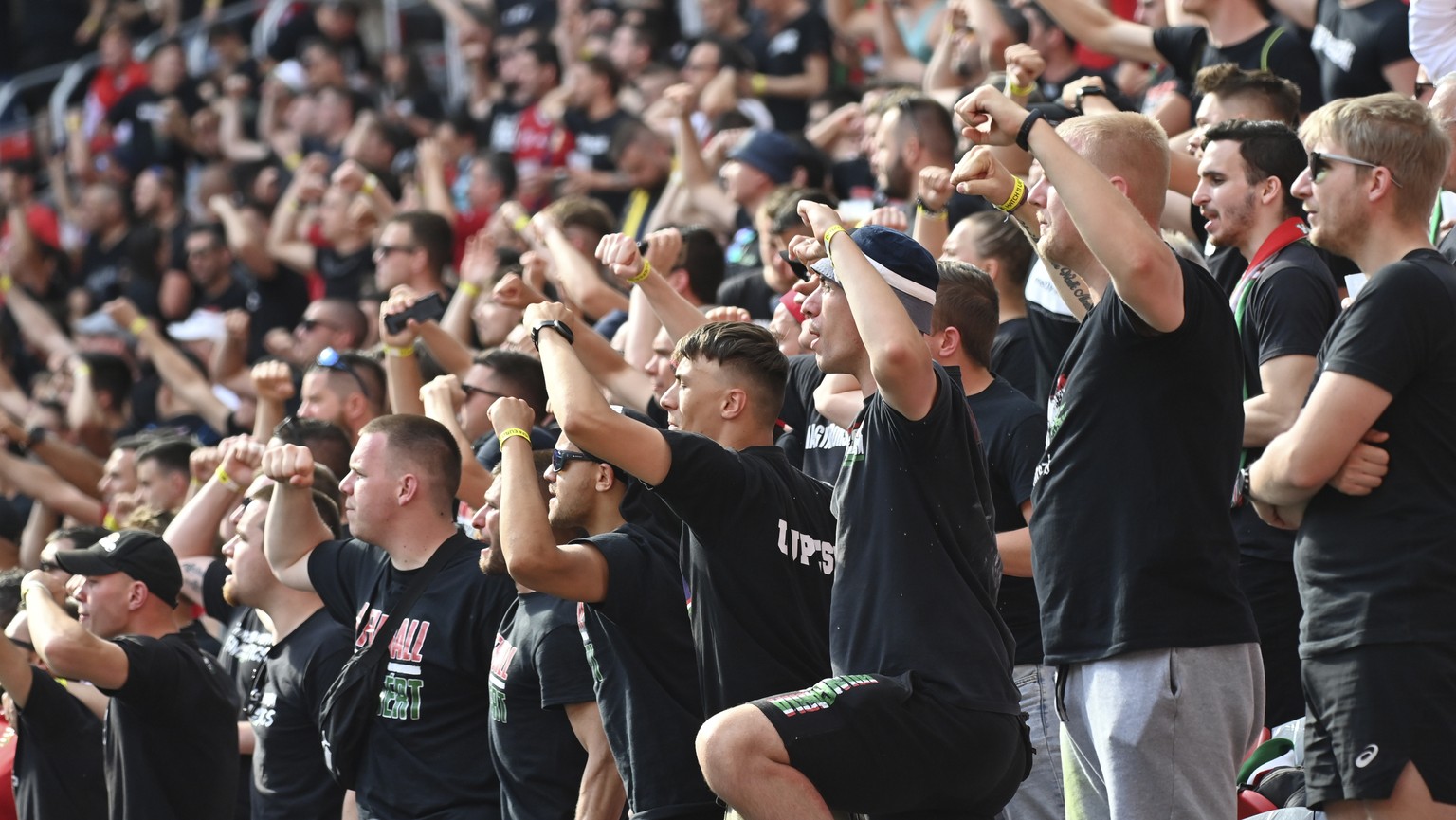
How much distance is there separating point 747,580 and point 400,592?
1739 mm

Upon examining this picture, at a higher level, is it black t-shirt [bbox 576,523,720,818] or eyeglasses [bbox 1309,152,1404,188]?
eyeglasses [bbox 1309,152,1404,188]

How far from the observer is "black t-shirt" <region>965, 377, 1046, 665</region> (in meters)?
5.20

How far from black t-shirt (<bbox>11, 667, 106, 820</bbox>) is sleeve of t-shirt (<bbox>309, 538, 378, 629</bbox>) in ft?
3.94

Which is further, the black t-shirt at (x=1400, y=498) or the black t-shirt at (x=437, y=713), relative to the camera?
the black t-shirt at (x=437, y=713)

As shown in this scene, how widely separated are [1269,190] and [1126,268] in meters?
1.48

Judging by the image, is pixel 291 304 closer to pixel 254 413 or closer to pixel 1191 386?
pixel 254 413

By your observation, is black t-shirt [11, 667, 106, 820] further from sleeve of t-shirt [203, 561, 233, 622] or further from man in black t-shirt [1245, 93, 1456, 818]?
man in black t-shirt [1245, 93, 1456, 818]

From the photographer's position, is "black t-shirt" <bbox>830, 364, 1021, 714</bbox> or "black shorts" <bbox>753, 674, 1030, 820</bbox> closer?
"black shorts" <bbox>753, 674, 1030, 820</bbox>

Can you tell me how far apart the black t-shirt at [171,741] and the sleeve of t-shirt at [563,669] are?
1673 millimetres

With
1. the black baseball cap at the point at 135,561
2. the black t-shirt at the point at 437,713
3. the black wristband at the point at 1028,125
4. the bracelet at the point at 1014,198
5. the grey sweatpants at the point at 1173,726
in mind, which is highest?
the black wristband at the point at 1028,125

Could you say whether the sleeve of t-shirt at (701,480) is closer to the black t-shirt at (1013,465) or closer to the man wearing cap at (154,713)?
the black t-shirt at (1013,465)

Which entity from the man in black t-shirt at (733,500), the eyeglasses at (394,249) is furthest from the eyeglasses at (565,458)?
the eyeglasses at (394,249)

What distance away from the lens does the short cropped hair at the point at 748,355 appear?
4836 millimetres

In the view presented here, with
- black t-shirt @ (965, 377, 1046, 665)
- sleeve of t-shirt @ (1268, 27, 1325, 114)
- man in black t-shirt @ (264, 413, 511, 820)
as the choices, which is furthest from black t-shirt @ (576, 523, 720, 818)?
sleeve of t-shirt @ (1268, 27, 1325, 114)
